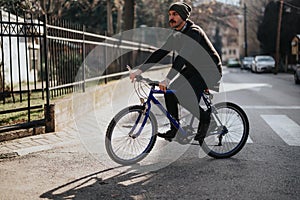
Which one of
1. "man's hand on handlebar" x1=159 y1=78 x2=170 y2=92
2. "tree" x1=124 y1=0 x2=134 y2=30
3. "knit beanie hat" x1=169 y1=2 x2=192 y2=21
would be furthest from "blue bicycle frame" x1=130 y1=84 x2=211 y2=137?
"tree" x1=124 y1=0 x2=134 y2=30

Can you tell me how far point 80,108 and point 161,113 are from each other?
3.77 meters

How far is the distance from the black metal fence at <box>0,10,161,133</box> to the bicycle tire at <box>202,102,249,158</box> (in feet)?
9.54

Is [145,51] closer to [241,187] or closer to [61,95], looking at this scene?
[61,95]

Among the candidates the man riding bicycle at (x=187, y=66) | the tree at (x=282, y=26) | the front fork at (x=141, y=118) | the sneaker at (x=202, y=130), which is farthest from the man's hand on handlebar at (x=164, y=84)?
the tree at (x=282, y=26)

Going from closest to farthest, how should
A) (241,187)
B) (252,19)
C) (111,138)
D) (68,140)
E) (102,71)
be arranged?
(241,187)
(111,138)
(68,140)
(102,71)
(252,19)

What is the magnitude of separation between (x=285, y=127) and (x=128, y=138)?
3.85 metres

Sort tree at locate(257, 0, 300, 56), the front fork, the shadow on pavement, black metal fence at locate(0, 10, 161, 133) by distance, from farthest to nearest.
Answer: tree at locate(257, 0, 300, 56) → black metal fence at locate(0, 10, 161, 133) → the front fork → the shadow on pavement

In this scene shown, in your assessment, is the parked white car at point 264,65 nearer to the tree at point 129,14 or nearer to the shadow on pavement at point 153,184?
the tree at point 129,14

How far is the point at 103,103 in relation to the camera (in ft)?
37.3

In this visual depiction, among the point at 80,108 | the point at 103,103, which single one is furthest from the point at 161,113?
the point at 103,103

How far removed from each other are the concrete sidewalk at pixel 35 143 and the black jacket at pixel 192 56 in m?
2.05

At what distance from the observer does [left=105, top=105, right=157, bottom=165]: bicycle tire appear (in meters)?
5.36

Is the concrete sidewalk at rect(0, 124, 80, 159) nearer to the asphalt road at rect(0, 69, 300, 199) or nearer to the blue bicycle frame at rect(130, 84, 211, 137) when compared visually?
the asphalt road at rect(0, 69, 300, 199)

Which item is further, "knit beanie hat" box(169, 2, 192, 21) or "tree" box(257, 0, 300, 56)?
"tree" box(257, 0, 300, 56)
